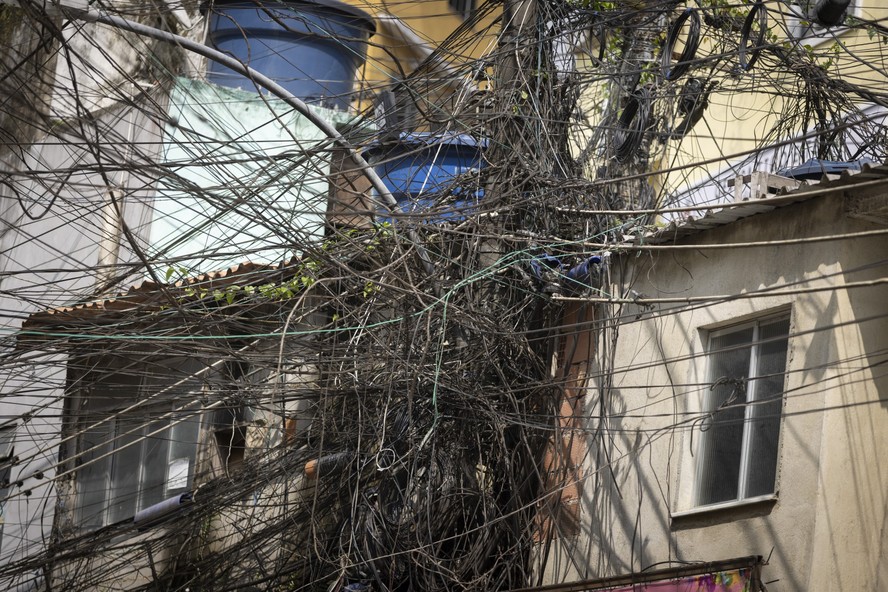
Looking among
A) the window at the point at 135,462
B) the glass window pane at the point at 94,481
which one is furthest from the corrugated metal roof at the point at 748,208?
the glass window pane at the point at 94,481

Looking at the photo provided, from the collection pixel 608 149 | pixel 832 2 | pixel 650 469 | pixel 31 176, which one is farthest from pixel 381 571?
pixel 832 2

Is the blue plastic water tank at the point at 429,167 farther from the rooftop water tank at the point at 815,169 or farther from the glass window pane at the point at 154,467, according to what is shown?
the glass window pane at the point at 154,467

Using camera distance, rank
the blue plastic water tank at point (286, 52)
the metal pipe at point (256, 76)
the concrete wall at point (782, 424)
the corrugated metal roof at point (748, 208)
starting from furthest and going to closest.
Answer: the blue plastic water tank at point (286, 52) < the metal pipe at point (256, 76) < the concrete wall at point (782, 424) < the corrugated metal roof at point (748, 208)

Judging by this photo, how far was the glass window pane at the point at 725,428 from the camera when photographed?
21.1ft

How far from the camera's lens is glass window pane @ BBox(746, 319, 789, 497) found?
6.13m

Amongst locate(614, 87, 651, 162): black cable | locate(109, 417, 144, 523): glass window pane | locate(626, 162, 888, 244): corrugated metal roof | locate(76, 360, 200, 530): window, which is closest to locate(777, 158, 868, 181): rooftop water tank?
locate(626, 162, 888, 244): corrugated metal roof

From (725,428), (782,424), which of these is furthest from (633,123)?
(782,424)

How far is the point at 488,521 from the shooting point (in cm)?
682

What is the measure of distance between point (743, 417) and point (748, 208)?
3.86ft

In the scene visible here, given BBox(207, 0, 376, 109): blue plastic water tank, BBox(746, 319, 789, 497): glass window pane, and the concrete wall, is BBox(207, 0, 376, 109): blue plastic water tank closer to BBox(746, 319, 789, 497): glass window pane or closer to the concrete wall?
the concrete wall

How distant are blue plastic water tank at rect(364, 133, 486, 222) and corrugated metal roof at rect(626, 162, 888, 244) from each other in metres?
1.13

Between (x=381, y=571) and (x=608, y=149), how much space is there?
3.60 metres

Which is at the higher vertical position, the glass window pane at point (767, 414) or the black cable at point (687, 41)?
the black cable at point (687, 41)

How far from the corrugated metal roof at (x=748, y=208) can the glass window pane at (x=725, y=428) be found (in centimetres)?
65
